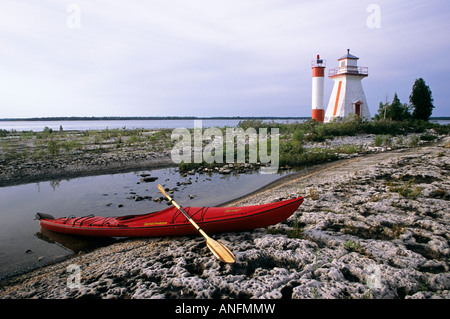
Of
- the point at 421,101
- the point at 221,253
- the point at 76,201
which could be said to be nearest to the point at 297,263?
the point at 221,253

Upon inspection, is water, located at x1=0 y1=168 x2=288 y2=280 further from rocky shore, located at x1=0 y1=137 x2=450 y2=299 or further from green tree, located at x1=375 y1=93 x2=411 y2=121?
green tree, located at x1=375 y1=93 x2=411 y2=121

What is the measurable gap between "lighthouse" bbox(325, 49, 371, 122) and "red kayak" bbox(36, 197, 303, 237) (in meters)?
27.9

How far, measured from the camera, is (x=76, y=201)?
10734mm

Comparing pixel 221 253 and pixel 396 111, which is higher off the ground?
pixel 396 111

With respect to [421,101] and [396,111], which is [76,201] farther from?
[421,101]

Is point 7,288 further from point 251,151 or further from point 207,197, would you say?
point 251,151

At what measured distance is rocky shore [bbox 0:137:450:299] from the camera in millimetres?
3971

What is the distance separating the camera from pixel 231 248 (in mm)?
5332

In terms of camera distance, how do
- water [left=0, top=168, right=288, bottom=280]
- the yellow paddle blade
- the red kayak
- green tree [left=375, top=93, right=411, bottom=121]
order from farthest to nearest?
1. green tree [left=375, top=93, right=411, bottom=121]
2. water [left=0, top=168, right=288, bottom=280]
3. the red kayak
4. the yellow paddle blade

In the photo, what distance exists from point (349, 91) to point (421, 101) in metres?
8.94

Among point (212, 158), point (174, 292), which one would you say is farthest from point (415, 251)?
point (212, 158)

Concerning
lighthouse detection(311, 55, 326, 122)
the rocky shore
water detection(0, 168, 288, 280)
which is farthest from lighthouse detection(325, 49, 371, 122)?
the rocky shore

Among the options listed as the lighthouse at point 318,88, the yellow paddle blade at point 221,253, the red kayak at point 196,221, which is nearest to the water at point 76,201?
the red kayak at point 196,221

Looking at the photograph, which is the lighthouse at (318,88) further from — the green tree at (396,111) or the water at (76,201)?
the water at (76,201)
